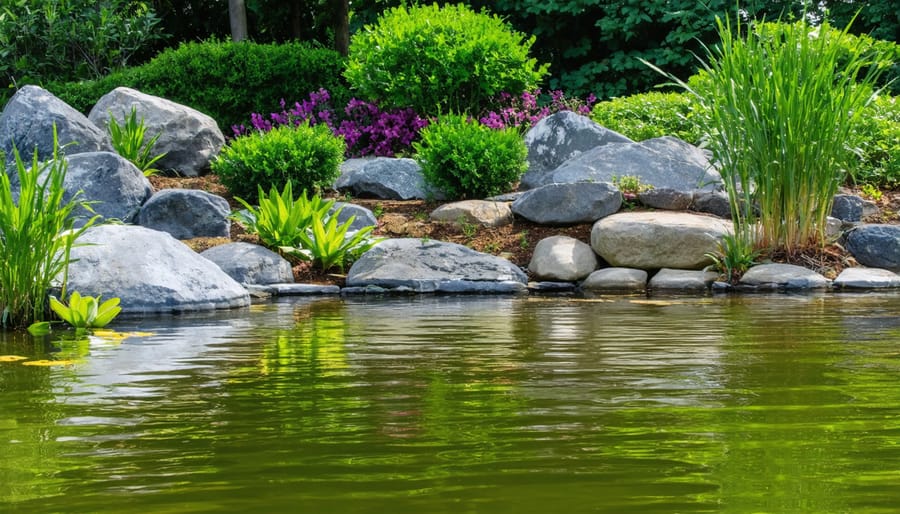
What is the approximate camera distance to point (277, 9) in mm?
21125

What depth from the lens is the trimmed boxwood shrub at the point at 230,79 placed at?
1569 centimetres

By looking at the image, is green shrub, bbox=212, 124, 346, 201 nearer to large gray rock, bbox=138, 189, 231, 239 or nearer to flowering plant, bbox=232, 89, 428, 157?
large gray rock, bbox=138, 189, 231, 239

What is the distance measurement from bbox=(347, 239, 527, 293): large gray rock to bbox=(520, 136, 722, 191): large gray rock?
6.52 ft

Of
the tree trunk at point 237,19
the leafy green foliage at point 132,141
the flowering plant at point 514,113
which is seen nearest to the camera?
the leafy green foliage at point 132,141

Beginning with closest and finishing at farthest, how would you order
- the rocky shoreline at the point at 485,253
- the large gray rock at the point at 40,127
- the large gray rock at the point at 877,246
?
1. the rocky shoreline at the point at 485,253
2. the large gray rock at the point at 877,246
3. the large gray rock at the point at 40,127

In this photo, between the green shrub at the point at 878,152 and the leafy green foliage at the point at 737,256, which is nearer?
the leafy green foliage at the point at 737,256

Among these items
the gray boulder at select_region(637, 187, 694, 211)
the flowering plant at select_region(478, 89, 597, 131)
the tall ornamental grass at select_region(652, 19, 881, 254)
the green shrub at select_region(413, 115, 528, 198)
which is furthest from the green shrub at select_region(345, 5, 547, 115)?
the tall ornamental grass at select_region(652, 19, 881, 254)

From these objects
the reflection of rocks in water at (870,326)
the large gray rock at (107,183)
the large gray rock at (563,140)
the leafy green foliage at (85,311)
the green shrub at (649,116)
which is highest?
the green shrub at (649,116)

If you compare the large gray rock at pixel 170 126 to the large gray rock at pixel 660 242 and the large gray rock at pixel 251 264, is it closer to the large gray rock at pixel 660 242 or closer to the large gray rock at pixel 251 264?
the large gray rock at pixel 251 264

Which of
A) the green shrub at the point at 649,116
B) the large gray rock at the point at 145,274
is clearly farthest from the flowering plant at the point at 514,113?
the large gray rock at the point at 145,274

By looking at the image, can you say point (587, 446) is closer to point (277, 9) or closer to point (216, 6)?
point (277, 9)

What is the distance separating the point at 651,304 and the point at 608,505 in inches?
216

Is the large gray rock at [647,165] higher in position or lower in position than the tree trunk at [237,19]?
lower

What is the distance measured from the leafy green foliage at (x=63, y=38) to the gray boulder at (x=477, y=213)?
9.49 metres
